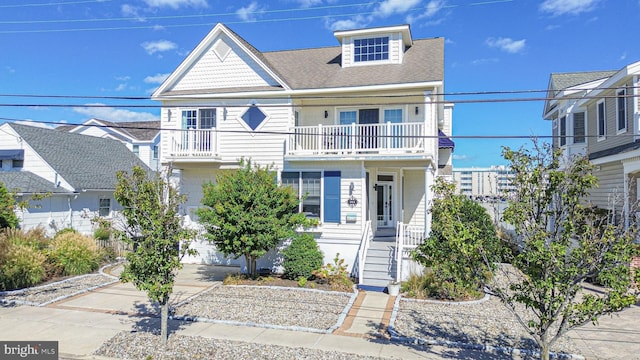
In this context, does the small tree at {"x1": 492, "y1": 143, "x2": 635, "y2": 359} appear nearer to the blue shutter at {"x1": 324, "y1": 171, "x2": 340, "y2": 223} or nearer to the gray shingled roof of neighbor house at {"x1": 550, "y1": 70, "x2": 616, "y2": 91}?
the blue shutter at {"x1": 324, "y1": 171, "x2": 340, "y2": 223}

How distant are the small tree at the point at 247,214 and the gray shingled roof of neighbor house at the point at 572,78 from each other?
57.7 ft

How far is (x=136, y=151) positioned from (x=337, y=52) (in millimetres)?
21553

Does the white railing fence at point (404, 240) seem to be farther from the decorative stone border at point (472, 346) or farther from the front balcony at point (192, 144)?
the front balcony at point (192, 144)

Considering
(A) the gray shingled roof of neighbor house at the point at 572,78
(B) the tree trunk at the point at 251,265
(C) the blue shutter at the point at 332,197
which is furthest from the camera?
(A) the gray shingled roof of neighbor house at the point at 572,78

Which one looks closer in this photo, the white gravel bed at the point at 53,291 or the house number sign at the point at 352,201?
the white gravel bed at the point at 53,291

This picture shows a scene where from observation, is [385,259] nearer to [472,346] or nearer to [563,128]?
[472,346]

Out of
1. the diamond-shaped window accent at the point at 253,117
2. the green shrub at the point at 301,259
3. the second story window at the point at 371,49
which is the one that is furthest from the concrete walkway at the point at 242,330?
the second story window at the point at 371,49

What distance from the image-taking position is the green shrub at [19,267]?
1190 cm

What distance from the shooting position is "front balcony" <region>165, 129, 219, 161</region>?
49.3ft

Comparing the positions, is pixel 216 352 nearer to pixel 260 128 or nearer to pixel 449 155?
pixel 260 128

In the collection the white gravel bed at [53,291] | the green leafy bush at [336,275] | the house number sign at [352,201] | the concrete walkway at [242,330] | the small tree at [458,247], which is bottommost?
the concrete walkway at [242,330]

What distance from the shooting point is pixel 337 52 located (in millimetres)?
18531

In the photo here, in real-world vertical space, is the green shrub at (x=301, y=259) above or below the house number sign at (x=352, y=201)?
below

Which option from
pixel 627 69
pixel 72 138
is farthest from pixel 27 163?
pixel 627 69
